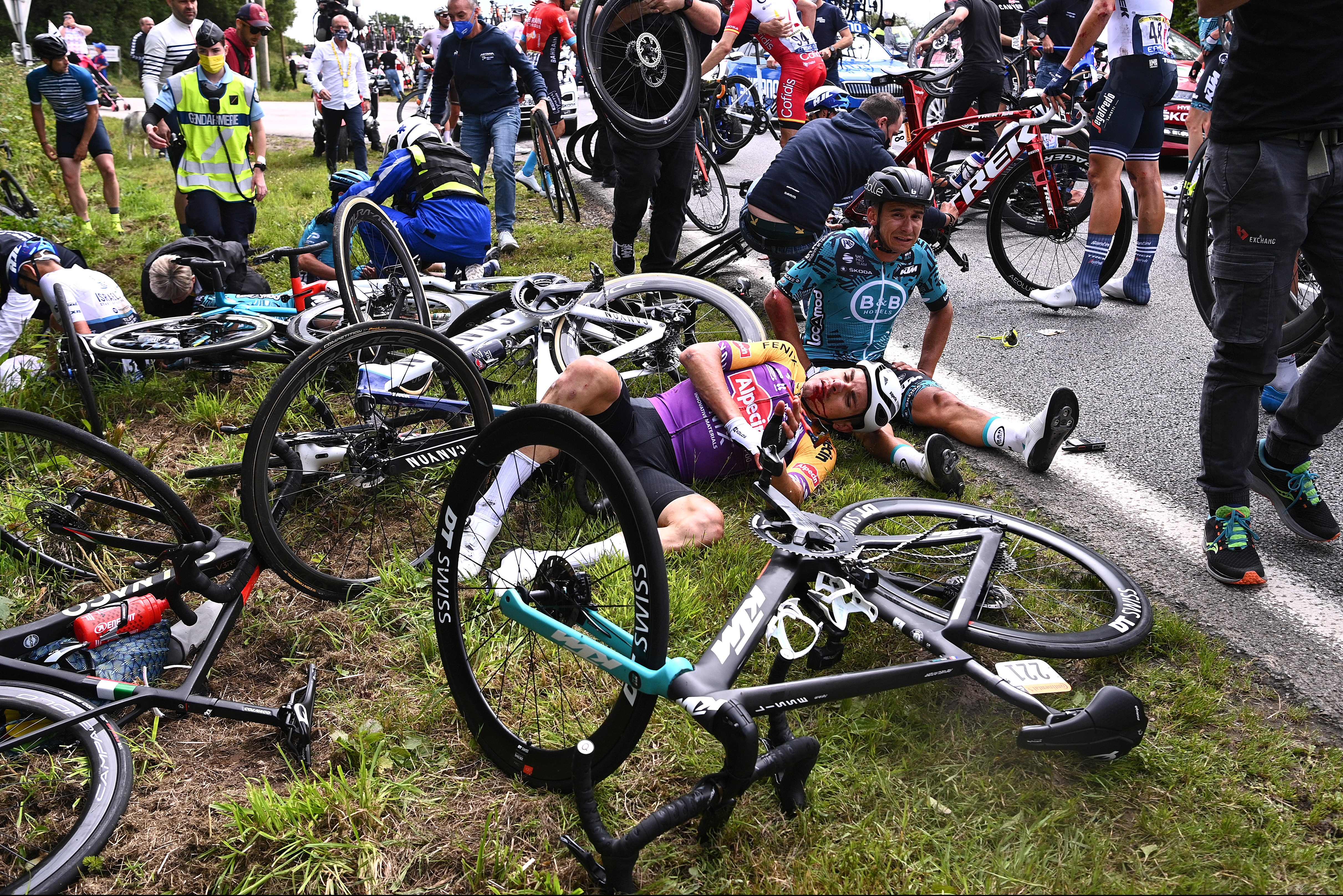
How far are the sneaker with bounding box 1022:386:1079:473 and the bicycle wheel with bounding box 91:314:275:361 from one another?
414cm

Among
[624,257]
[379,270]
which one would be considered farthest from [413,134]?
[624,257]

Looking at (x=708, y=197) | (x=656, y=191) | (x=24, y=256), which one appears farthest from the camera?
(x=708, y=197)

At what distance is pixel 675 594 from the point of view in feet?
10.4

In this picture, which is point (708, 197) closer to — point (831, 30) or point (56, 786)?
point (831, 30)

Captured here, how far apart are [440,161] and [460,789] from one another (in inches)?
211

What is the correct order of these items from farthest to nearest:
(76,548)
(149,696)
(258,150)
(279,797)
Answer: (258,150) < (76,548) < (149,696) < (279,797)

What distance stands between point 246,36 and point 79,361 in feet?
18.4

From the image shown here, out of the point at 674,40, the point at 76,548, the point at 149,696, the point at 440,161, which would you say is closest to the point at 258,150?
the point at 440,161

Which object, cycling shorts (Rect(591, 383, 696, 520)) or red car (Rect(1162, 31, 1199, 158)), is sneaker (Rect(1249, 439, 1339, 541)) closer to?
cycling shorts (Rect(591, 383, 696, 520))

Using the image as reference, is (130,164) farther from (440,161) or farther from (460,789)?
(460,789)

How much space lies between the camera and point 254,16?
8.59 meters

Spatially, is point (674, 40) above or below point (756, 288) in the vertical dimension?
above

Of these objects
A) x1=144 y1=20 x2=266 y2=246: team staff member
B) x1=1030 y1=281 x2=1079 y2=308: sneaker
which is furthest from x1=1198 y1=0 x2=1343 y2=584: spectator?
x1=144 y1=20 x2=266 y2=246: team staff member

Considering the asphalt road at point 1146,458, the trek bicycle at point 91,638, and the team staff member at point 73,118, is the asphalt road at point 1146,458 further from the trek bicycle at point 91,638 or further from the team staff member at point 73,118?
the team staff member at point 73,118
